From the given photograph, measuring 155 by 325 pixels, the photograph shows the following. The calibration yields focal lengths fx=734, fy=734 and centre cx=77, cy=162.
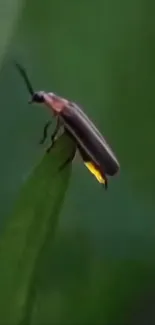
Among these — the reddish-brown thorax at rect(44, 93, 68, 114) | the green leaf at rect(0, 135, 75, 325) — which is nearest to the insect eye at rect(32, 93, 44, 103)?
the reddish-brown thorax at rect(44, 93, 68, 114)

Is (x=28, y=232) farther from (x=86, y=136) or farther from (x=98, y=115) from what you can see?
(x=98, y=115)

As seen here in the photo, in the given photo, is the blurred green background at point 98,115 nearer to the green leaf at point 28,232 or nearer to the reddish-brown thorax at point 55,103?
the reddish-brown thorax at point 55,103

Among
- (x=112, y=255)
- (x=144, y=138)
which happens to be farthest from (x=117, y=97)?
(x=112, y=255)

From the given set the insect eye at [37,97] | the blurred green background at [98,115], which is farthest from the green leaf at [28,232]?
the blurred green background at [98,115]

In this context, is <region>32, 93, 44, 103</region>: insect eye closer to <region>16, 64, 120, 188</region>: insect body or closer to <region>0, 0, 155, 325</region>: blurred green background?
<region>16, 64, 120, 188</region>: insect body

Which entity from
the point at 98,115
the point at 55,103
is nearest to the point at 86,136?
the point at 55,103

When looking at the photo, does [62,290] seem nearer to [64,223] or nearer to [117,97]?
[64,223]
